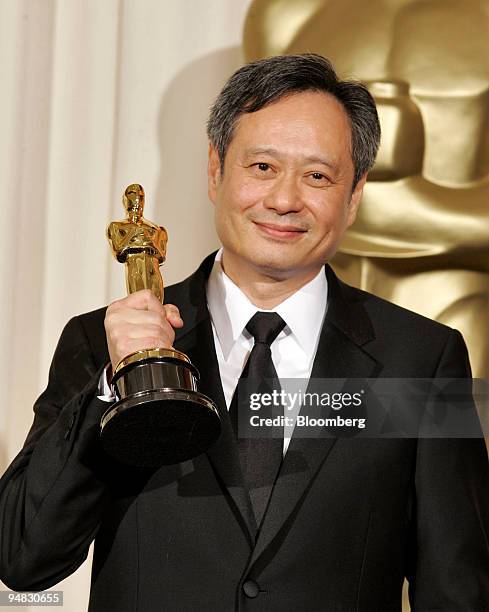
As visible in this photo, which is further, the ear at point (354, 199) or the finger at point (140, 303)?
the ear at point (354, 199)

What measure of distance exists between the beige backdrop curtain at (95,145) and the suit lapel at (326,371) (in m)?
0.46

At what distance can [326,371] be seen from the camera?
3.23 feet

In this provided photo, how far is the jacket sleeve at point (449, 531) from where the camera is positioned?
0.93 meters

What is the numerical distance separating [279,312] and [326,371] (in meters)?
0.07

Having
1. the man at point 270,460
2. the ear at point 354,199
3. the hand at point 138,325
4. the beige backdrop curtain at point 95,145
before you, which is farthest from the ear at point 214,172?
the beige backdrop curtain at point 95,145

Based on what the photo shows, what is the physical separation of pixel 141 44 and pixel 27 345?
39 cm

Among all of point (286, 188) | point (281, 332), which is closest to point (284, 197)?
point (286, 188)

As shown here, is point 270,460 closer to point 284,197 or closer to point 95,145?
point 284,197

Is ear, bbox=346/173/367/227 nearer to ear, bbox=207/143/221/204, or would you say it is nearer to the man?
the man

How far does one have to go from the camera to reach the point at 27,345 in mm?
1463

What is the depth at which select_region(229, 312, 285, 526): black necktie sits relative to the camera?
936mm

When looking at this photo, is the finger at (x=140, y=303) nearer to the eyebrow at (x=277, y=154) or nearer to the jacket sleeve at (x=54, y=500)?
the jacket sleeve at (x=54, y=500)

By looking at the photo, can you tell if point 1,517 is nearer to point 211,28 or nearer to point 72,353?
point 72,353

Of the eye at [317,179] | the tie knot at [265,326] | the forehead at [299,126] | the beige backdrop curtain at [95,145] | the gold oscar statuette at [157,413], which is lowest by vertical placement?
the gold oscar statuette at [157,413]
